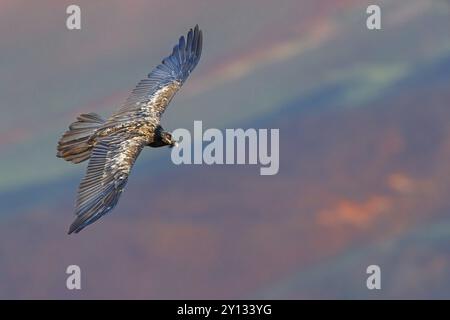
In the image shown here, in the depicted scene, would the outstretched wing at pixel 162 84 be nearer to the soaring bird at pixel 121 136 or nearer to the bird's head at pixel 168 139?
the soaring bird at pixel 121 136

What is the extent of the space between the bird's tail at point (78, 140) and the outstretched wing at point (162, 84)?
562mm

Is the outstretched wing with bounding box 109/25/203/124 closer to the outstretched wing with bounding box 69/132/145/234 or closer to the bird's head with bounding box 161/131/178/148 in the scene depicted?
the bird's head with bounding box 161/131/178/148

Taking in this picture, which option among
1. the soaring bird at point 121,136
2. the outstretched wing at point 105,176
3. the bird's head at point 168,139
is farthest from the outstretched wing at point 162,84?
the outstretched wing at point 105,176

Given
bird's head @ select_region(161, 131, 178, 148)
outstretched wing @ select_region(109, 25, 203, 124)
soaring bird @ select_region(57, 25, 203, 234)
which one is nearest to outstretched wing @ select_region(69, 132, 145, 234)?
soaring bird @ select_region(57, 25, 203, 234)

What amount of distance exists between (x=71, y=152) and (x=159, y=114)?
11.2 feet

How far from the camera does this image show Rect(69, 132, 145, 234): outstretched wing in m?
26.1

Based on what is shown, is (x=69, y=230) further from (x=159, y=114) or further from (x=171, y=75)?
(x=171, y=75)

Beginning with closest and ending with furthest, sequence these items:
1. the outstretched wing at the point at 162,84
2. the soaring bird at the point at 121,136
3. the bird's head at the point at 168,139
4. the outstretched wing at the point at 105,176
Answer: the outstretched wing at the point at 105,176 → the soaring bird at the point at 121,136 → the bird's head at the point at 168,139 → the outstretched wing at the point at 162,84

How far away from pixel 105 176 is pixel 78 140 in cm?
310

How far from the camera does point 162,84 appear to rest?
112ft

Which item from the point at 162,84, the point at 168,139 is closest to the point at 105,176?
the point at 168,139

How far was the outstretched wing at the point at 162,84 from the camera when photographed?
32312mm

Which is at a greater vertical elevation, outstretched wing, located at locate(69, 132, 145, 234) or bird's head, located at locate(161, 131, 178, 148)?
bird's head, located at locate(161, 131, 178, 148)

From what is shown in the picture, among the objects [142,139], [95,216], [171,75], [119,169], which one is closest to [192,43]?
[171,75]
